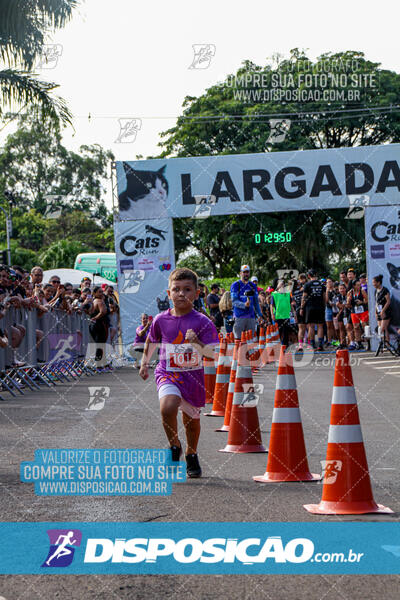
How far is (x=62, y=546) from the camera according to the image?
163 inches

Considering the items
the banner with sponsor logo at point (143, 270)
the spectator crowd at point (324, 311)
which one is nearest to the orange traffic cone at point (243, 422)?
the spectator crowd at point (324, 311)

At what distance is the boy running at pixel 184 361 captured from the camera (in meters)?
6.05

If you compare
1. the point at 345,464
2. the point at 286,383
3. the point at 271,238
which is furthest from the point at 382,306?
the point at 345,464

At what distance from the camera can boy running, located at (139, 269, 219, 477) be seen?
19.9ft

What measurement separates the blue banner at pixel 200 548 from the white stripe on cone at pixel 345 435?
605 mm

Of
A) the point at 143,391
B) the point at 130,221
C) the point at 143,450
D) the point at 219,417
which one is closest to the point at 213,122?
the point at 130,221

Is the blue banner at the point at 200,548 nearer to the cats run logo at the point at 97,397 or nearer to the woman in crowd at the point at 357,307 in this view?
the cats run logo at the point at 97,397

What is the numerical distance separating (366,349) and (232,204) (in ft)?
16.3

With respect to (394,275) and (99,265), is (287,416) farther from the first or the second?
(99,265)

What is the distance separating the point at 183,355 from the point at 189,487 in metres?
0.90

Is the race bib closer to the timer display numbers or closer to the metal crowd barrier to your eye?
the metal crowd barrier

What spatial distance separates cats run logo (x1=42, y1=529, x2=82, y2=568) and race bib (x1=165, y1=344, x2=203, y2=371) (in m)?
1.88

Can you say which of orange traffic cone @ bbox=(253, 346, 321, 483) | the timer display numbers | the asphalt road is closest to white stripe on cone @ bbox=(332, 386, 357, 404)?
the asphalt road

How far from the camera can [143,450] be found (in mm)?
7176
